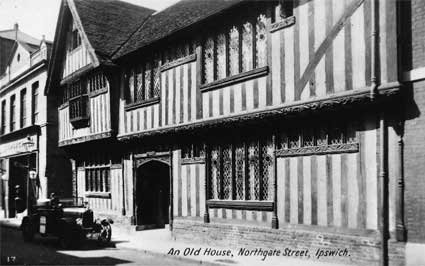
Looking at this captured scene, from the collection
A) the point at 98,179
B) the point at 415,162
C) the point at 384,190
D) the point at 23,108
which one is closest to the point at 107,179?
the point at 98,179

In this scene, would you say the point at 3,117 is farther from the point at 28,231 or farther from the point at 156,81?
the point at 156,81

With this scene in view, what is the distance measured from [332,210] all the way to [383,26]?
352 cm

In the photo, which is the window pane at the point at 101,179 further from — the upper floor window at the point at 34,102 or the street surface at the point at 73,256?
the upper floor window at the point at 34,102

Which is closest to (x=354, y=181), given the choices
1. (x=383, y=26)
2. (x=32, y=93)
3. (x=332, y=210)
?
(x=332, y=210)

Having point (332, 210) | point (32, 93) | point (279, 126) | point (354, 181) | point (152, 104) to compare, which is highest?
point (32, 93)

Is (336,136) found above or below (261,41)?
below

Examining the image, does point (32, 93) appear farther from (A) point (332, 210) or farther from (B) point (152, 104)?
(A) point (332, 210)

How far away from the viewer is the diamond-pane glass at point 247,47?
10445 millimetres

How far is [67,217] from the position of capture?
42.4 ft

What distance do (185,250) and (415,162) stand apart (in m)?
5.43

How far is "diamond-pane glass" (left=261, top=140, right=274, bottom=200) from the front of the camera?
391 inches

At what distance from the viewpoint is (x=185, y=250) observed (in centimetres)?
1034

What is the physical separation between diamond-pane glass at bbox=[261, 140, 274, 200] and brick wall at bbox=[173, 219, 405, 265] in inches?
31.8

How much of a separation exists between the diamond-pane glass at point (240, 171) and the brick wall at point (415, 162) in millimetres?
3982
